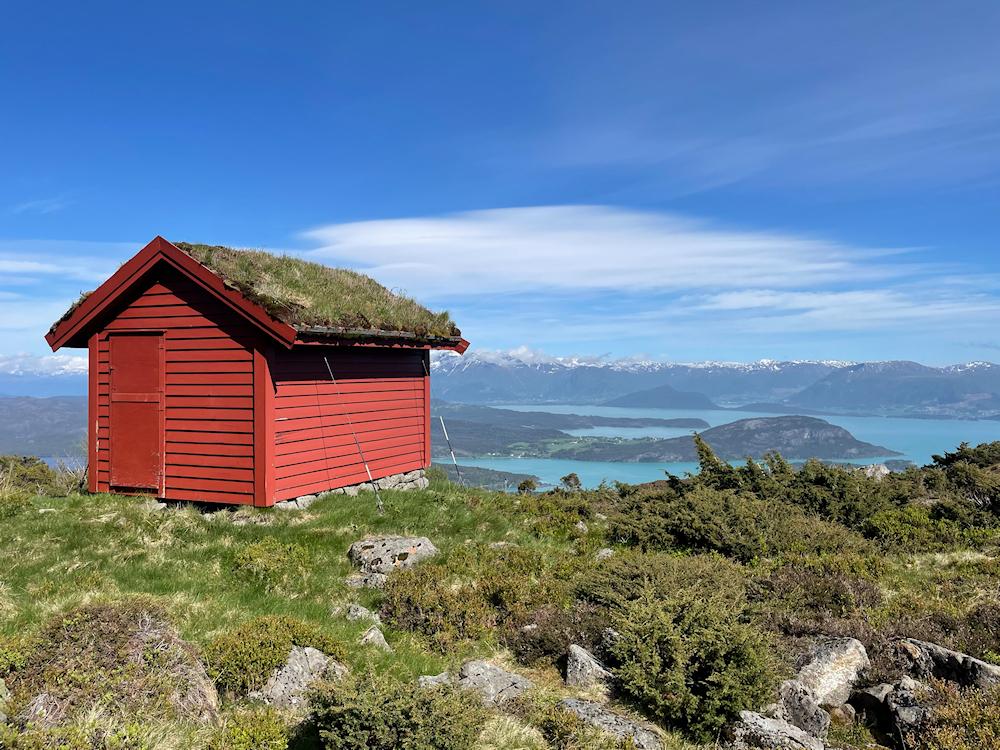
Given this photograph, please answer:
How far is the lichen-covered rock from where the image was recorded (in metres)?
11.6

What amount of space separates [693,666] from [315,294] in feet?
38.2

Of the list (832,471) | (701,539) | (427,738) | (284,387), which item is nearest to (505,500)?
(701,539)

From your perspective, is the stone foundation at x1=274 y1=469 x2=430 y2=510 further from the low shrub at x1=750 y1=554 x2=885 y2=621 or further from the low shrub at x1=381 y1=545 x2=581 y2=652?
the low shrub at x1=750 y1=554 x2=885 y2=621

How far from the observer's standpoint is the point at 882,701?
680 cm

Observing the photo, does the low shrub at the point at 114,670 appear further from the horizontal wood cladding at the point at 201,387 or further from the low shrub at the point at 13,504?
the low shrub at the point at 13,504

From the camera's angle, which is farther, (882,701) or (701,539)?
(701,539)

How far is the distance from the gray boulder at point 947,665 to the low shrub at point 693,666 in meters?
1.85

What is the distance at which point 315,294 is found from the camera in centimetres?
1528

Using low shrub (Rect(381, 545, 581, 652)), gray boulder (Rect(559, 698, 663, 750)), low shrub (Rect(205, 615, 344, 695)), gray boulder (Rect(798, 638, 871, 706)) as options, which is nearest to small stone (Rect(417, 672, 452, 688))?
gray boulder (Rect(559, 698, 663, 750))

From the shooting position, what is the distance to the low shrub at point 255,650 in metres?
6.74

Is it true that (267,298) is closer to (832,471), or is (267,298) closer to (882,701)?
(882,701)

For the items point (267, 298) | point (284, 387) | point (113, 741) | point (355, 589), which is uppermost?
point (267, 298)

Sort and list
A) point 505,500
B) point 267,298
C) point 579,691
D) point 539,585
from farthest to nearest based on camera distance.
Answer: point 505,500
point 267,298
point 539,585
point 579,691

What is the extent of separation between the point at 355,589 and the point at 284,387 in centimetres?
515
